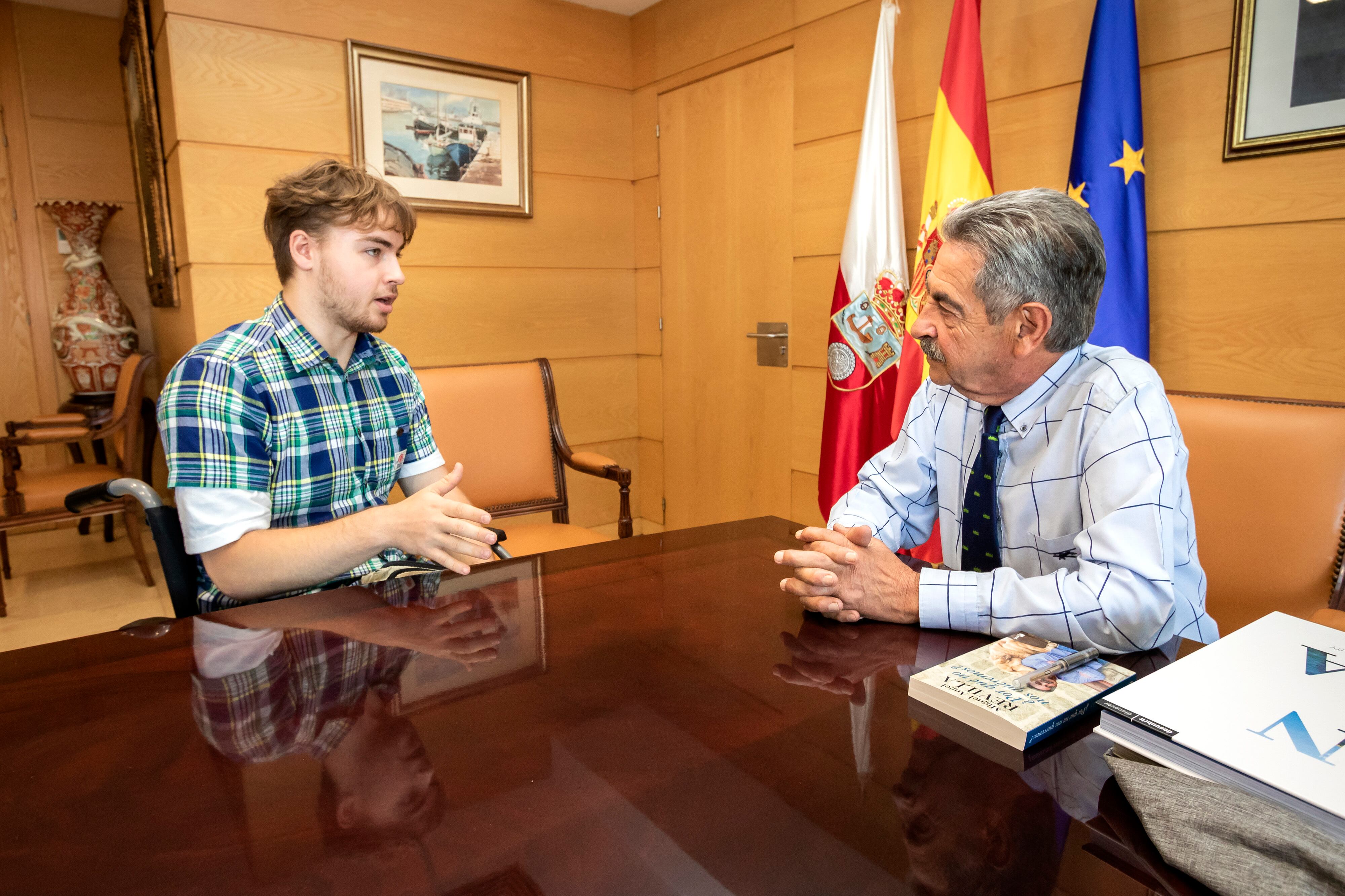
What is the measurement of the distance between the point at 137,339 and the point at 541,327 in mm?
2438

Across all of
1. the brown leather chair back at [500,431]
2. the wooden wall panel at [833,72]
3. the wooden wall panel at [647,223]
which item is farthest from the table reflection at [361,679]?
the wooden wall panel at [647,223]

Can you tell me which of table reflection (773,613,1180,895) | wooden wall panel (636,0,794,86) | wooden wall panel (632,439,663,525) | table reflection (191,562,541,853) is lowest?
wooden wall panel (632,439,663,525)

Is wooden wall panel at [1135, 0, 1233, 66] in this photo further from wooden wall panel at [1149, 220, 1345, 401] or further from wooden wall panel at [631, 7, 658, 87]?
wooden wall panel at [631, 7, 658, 87]

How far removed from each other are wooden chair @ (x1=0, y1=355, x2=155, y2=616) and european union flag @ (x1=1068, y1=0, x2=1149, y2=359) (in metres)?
3.85

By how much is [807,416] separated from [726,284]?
2.65ft

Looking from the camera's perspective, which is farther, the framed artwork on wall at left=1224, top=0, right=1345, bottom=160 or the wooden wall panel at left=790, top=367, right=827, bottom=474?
the wooden wall panel at left=790, top=367, right=827, bottom=474

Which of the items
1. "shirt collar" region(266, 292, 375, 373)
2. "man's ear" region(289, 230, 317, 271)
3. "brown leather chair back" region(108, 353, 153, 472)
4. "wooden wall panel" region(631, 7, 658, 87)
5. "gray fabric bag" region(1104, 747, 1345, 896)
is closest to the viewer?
"gray fabric bag" region(1104, 747, 1345, 896)

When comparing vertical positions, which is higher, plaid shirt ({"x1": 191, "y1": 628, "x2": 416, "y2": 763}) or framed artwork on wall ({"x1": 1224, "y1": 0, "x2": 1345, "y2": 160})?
framed artwork on wall ({"x1": 1224, "y1": 0, "x2": 1345, "y2": 160})

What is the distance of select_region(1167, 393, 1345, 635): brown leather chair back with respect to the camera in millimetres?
1435

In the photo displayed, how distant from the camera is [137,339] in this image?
4594 mm

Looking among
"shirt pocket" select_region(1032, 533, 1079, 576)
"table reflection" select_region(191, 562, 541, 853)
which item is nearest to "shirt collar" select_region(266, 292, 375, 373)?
"table reflection" select_region(191, 562, 541, 853)

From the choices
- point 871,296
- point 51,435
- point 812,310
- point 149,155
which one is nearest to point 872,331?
point 871,296

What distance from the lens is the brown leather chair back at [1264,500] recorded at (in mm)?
1435

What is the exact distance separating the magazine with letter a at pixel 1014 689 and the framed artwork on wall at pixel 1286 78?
178 cm
